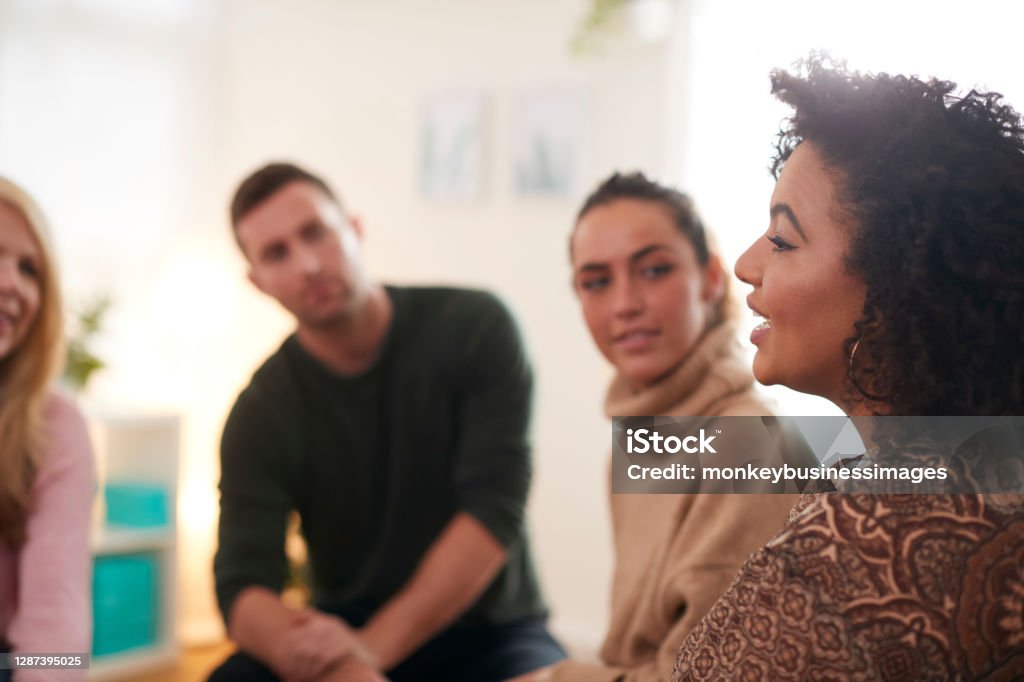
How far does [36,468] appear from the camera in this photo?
4.86 feet

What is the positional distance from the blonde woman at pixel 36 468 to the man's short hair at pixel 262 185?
1.62 feet

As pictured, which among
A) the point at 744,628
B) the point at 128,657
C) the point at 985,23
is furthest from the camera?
the point at 128,657

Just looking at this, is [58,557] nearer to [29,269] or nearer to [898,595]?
[29,269]

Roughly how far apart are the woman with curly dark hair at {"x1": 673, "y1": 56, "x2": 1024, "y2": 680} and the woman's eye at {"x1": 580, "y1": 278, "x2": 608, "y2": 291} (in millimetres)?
431

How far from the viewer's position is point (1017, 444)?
0.83 meters

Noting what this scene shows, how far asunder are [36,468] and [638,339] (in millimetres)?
968

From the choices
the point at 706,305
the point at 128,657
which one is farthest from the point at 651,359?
the point at 128,657

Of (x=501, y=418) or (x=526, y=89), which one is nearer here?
(x=501, y=418)

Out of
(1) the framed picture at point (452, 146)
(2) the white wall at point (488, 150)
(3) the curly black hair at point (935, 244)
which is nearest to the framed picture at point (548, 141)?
(2) the white wall at point (488, 150)

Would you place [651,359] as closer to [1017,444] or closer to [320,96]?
[1017,444]

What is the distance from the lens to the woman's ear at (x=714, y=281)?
141 centimetres

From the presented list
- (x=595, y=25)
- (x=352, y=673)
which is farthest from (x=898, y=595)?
(x=595, y=25)

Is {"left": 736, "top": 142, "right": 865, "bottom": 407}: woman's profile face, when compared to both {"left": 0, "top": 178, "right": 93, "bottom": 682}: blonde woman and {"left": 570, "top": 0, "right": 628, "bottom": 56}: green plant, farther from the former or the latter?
{"left": 570, "top": 0, "right": 628, "bottom": 56}: green plant

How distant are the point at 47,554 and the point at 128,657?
2049 mm
